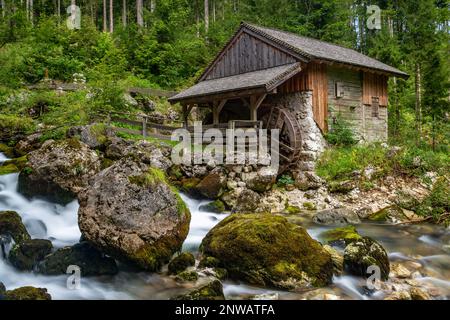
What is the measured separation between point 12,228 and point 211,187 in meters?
6.33

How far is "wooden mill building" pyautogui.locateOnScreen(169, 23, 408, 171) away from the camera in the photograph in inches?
594

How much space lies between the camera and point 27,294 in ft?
18.4

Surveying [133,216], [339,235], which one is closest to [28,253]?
[133,216]

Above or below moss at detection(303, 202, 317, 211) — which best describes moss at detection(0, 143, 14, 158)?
above

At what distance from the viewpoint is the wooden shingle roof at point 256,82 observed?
45.2 feet

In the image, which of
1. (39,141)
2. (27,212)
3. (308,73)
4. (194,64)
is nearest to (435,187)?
(308,73)

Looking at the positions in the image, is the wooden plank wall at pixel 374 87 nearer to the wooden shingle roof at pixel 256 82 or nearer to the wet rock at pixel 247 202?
the wooden shingle roof at pixel 256 82

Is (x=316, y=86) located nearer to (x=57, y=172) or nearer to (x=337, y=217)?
(x=337, y=217)

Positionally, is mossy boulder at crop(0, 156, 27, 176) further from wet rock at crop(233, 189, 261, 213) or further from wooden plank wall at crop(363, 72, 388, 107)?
wooden plank wall at crop(363, 72, 388, 107)

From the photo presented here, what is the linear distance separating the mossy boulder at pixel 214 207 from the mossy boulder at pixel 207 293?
6.31 meters

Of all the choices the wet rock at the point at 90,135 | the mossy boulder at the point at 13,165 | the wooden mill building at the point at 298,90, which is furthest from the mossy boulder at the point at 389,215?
the mossy boulder at the point at 13,165

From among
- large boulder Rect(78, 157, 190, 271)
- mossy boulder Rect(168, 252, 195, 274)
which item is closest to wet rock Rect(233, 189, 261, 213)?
large boulder Rect(78, 157, 190, 271)

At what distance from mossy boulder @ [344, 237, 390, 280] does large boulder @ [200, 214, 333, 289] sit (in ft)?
1.67

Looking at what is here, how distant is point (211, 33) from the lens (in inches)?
1170
